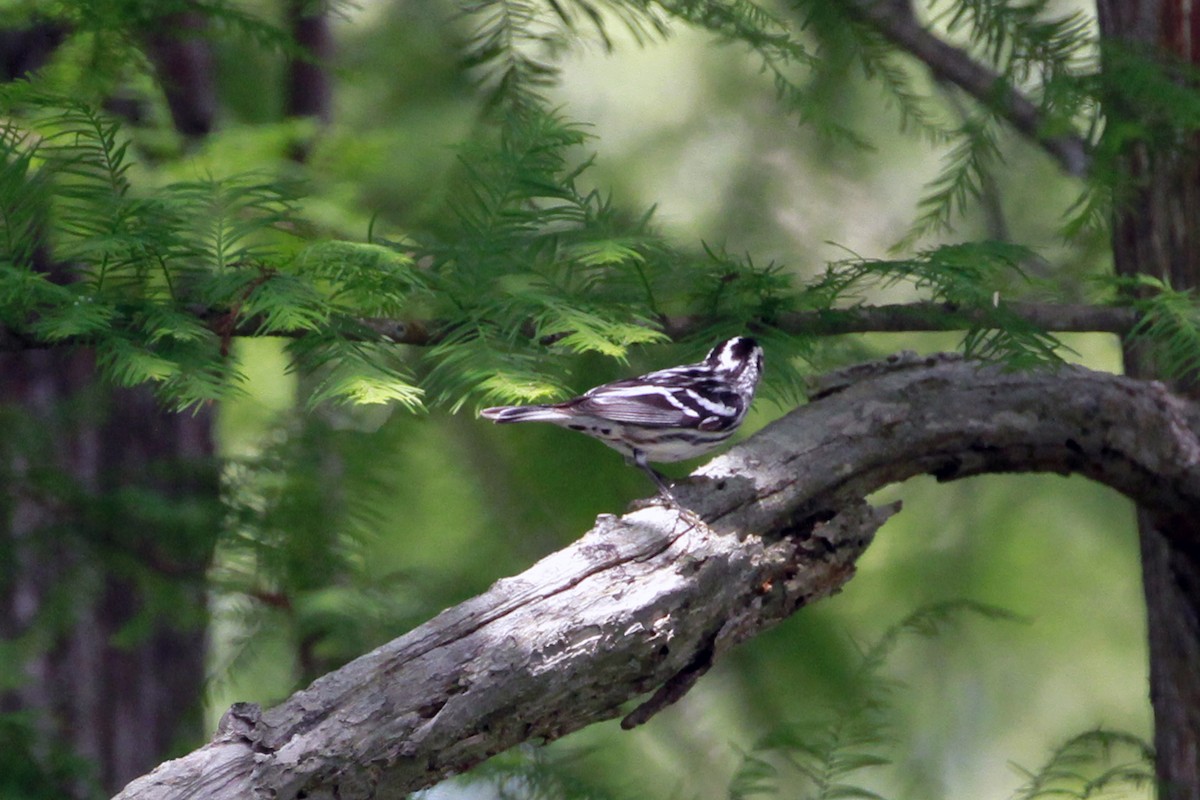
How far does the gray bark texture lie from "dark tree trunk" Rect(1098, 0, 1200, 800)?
1.35 ft

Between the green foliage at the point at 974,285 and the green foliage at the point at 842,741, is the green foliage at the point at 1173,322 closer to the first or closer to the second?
the green foliage at the point at 974,285

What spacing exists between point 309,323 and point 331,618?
1478mm

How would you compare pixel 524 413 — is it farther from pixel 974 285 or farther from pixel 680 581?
pixel 974 285

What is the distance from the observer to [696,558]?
226 cm

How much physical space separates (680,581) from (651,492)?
1353 millimetres

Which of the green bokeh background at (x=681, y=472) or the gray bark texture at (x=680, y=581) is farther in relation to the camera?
the green bokeh background at (x=681, y=472)

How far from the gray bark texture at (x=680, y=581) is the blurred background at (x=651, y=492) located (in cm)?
24

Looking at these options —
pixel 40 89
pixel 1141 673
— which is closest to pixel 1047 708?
pixel 1141 673

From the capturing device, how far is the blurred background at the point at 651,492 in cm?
347

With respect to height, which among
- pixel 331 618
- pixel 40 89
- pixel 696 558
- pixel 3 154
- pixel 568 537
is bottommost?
pixel 696 558

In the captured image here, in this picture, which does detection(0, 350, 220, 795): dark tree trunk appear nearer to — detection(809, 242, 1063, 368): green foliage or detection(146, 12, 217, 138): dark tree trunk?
detection(146, 12, 217, 138): dark tree trunk

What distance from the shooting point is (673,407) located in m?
2.79

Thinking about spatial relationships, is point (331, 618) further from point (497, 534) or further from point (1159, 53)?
point (1159, 53)

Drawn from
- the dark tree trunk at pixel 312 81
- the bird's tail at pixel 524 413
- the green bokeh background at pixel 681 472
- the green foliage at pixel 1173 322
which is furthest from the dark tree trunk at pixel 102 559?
the green foliage at pixel 1173 322
